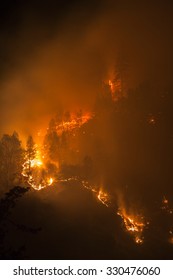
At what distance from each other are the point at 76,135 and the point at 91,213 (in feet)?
133

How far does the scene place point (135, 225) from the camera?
72.7 m

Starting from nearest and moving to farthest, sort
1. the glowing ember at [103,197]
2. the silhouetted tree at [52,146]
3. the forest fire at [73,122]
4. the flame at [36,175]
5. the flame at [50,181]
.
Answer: the glowing ember at [103,197]
the flame at [36,175]
the flame at [50,181]
the silhouetted tree at [52,146]
the forest fire at [73,122]

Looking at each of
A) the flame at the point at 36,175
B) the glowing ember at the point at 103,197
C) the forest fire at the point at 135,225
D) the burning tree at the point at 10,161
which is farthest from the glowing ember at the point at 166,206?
the burning tree at the point at 10,161

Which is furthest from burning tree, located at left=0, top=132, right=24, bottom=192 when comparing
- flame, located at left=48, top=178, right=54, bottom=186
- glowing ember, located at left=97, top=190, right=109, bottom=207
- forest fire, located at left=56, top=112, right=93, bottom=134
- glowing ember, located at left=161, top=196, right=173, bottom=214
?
Answer: glowing ember, located at left=161, top=196, right=173, bottom=214

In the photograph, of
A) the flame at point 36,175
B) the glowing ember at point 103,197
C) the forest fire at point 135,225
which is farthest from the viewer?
the flame at point 36,175

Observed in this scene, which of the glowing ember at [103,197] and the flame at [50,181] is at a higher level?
the flame at [50,181]

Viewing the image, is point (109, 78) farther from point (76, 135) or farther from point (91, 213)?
point (91, 213)

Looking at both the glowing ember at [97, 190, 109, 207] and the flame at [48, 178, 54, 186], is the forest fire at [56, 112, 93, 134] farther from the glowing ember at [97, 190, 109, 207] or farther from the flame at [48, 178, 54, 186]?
the glowing ember at [97, 190, 109, 207]

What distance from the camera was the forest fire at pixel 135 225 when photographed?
224ft

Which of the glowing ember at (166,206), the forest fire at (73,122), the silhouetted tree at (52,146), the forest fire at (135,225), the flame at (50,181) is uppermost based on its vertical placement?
the forest fire at (73,122)

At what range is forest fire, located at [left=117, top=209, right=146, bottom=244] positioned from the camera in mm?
68250

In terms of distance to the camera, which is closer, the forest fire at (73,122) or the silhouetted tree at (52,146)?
the silhouetted tree at (52,146)

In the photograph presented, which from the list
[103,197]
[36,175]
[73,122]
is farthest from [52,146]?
[103,197]

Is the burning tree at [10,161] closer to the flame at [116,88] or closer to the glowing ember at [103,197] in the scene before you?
the glowing ember at [103,197]
